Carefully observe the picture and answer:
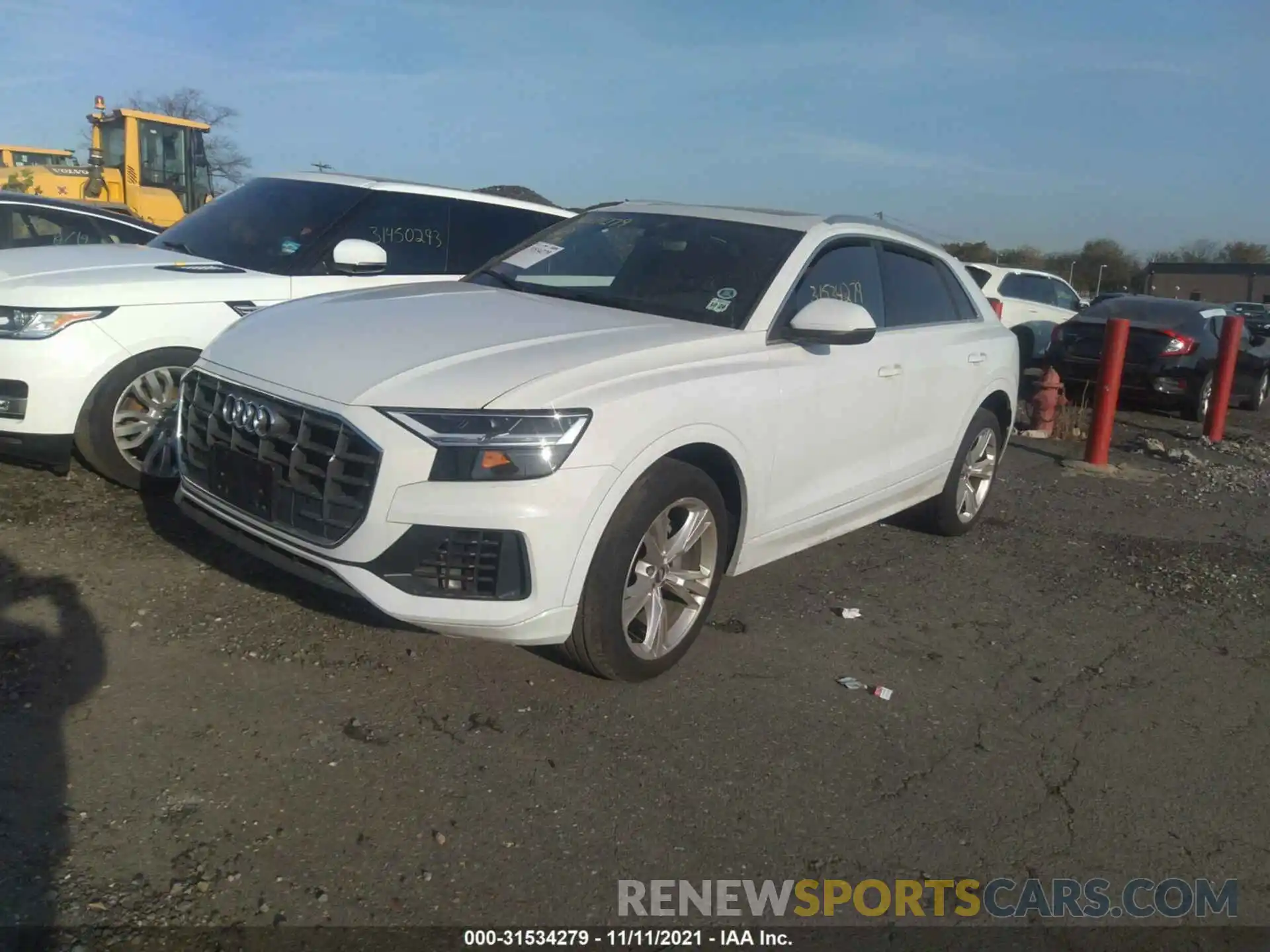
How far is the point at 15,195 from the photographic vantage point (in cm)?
869

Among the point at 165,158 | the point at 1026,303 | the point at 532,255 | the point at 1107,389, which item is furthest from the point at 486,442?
the point at 165,158

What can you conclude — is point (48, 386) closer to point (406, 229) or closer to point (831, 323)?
point (406, 229)

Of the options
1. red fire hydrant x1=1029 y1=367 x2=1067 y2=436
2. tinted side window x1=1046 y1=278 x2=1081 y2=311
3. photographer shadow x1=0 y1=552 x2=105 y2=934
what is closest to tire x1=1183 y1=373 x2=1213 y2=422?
red fire hydrant x1=1029 y1=367 x2=1067 y2=436

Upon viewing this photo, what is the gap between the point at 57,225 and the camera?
891 centimetres

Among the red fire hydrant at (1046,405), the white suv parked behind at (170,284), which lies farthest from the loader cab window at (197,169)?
the red fire hydrant at (1046,405)

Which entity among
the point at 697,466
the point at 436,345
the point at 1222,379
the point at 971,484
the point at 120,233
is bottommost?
the point at 971,484

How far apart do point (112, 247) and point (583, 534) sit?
417cm

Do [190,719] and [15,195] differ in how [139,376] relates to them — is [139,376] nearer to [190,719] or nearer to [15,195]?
[190,719]

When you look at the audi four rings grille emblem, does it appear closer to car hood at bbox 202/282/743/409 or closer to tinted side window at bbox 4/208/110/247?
car hood at bbox 202/282/743/409

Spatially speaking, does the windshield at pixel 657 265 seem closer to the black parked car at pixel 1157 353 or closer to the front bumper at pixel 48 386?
the front bumper at pixel 48 386

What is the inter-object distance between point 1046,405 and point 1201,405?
3117mm

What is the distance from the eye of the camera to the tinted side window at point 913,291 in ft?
17.4

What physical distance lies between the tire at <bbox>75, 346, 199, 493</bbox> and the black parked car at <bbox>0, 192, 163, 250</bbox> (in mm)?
4209

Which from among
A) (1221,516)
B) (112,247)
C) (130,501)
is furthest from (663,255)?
(1221,516)
